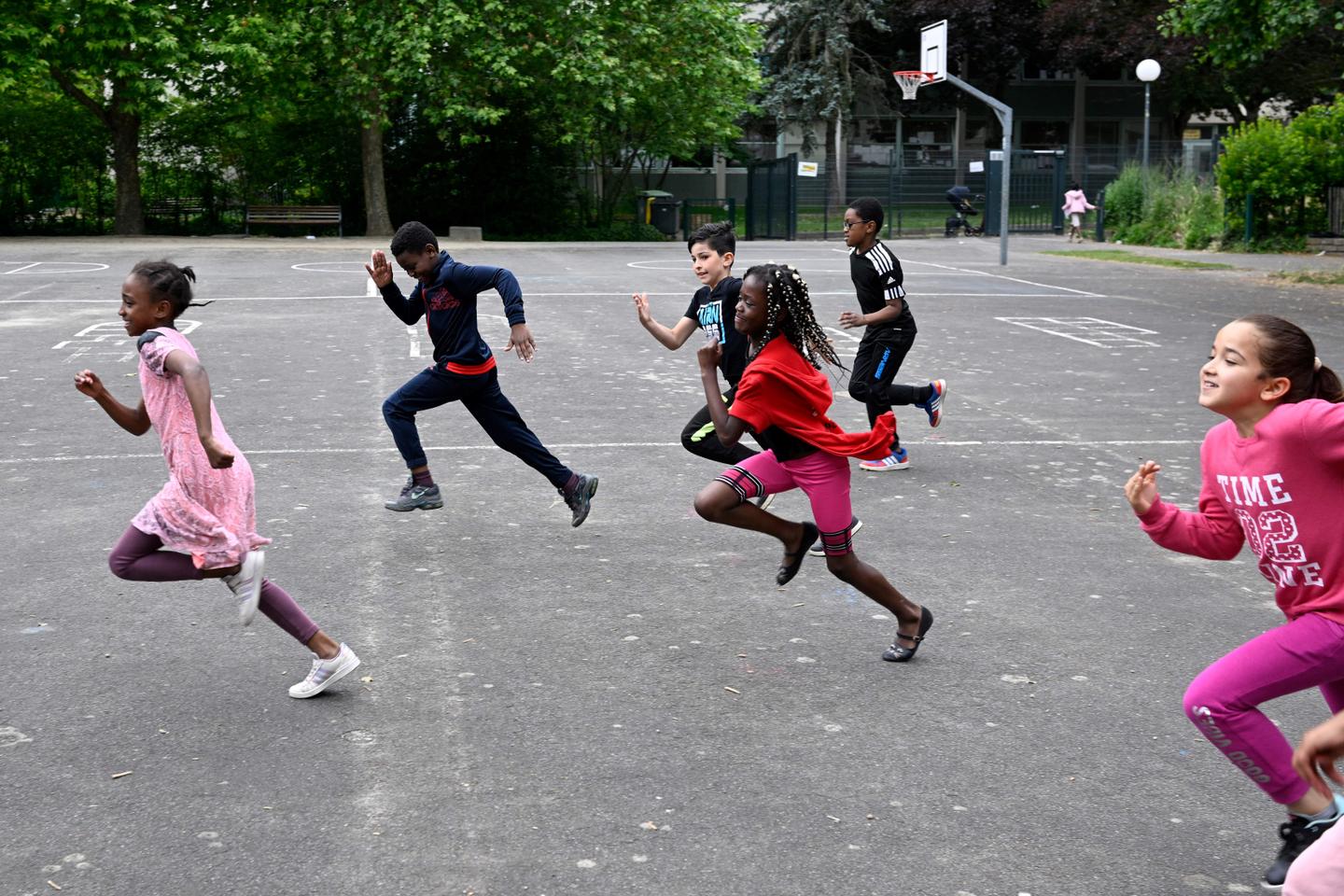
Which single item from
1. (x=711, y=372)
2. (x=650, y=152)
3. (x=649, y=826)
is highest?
(x=650, y=152)

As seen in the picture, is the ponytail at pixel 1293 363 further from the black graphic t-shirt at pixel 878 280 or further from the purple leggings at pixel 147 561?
the black graphic t-shirt at pixel 878 280

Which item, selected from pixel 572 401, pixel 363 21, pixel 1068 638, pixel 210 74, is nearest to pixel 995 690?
pixel 1068 638

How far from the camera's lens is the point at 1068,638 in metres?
5.75

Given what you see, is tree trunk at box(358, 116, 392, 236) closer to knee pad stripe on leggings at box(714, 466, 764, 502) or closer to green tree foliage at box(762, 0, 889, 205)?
green tree foliage at box(762, 0, 889, 205)

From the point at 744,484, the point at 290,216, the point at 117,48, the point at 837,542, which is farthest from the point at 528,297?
the point at 290,216

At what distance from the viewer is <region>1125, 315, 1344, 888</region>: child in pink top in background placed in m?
3.43

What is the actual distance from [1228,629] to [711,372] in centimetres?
233

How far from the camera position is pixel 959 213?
139ft

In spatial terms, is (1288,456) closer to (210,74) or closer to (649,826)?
(649,826)

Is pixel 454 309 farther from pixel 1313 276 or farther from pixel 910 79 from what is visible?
pixel 910 79

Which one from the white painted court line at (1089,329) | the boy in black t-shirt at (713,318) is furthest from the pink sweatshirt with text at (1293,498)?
the white painted court line at (1089,329)

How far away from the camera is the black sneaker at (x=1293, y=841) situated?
3.65m

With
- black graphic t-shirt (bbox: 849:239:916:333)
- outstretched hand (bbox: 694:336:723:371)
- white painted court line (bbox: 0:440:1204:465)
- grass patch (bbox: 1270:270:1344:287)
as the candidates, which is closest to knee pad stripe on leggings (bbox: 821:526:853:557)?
outstretched hand (bbox: 694:336:723:371)

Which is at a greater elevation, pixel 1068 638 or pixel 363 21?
pixel 363 21
